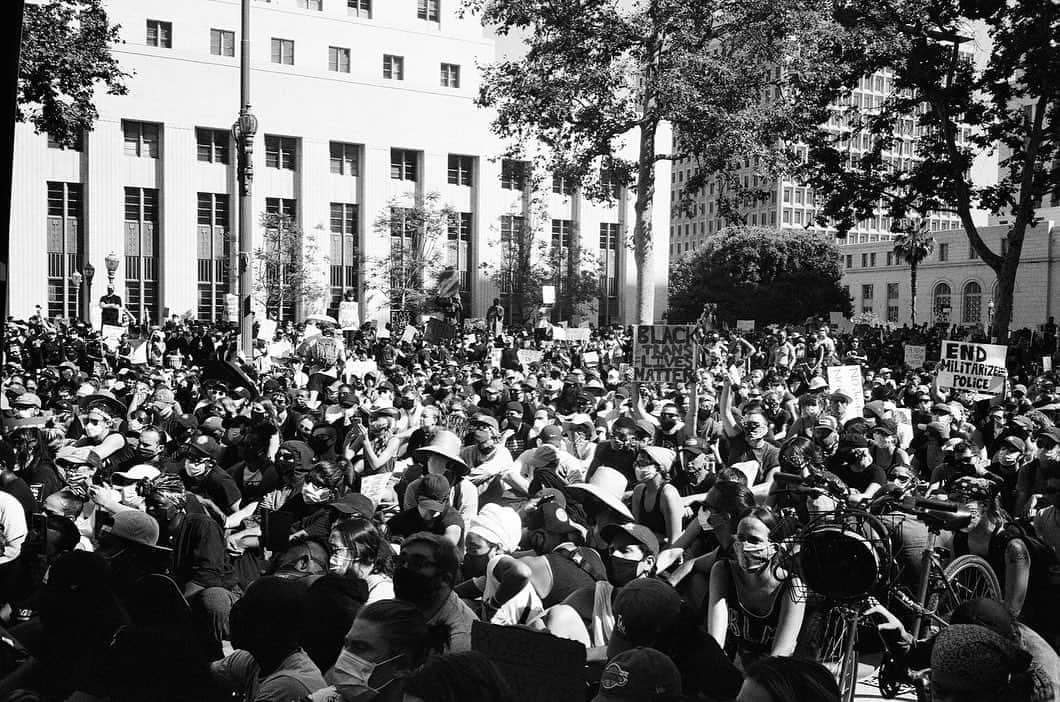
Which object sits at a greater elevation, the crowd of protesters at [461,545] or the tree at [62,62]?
the tree at [62,62]

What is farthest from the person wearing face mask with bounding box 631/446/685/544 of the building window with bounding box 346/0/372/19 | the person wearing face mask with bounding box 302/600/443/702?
the building window with bounding box 346/0/372/19

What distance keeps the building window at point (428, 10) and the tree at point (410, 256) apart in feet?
41.4

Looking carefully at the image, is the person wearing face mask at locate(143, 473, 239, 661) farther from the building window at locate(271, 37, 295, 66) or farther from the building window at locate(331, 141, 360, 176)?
the building window at locate(271, 37, 295, 66)

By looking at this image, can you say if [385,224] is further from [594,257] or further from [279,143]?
[594,257]

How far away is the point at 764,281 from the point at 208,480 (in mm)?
75197

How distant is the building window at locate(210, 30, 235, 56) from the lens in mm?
54312

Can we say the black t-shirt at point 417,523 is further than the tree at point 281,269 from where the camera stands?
No

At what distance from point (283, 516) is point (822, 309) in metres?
77.2

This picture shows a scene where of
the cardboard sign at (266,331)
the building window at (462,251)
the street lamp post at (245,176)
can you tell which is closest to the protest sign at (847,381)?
the street lamp post at (245,176)

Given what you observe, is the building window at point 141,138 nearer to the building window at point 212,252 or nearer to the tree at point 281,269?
the building window at point 212,252

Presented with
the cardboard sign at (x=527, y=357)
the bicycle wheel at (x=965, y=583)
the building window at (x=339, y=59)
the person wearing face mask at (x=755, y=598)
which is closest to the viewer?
the person wearing face mask at (x=755, y=598)

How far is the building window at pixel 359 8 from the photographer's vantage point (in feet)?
193

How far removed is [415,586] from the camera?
446 cm

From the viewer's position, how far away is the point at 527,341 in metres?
29.6
